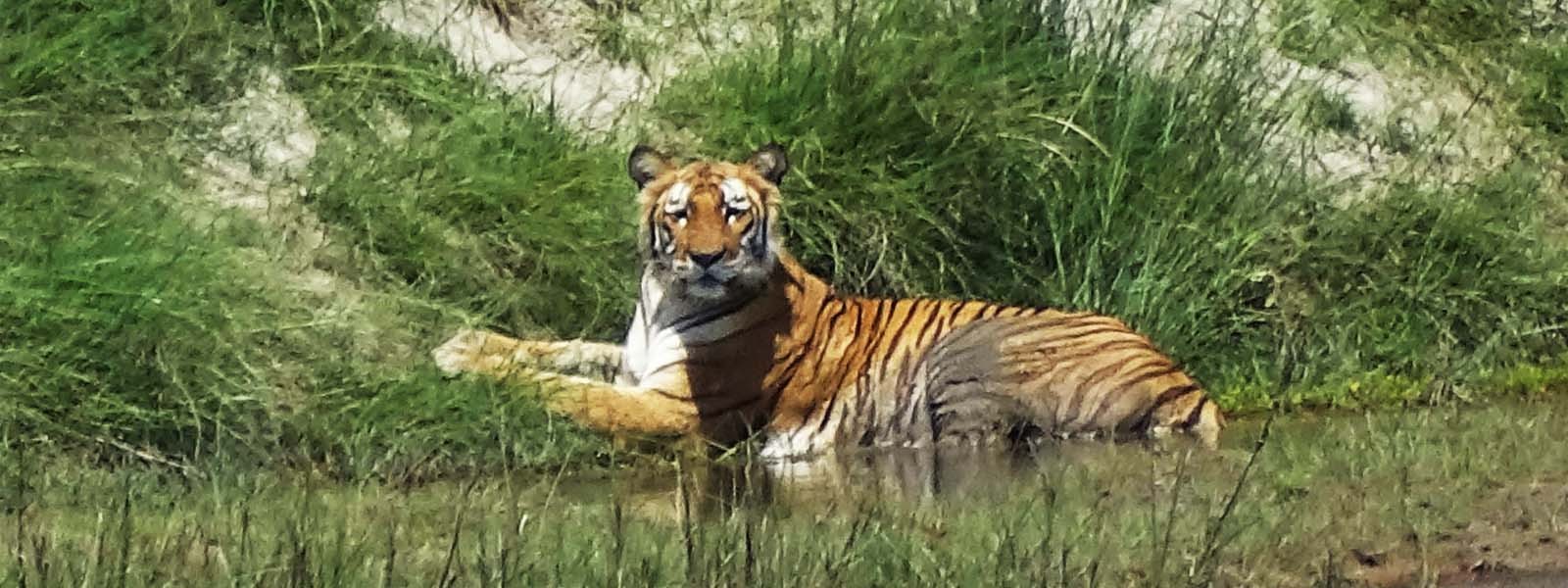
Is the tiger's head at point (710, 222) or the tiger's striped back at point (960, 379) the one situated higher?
the tiger's head at point (710, 222)

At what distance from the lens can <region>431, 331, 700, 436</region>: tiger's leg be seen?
308 inches

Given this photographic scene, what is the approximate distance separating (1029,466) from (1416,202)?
12.5 feet

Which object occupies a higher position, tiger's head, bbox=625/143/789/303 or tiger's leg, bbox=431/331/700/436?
tiger's head, bbox=625/143/789/303

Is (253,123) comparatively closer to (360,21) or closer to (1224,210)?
(360,21)

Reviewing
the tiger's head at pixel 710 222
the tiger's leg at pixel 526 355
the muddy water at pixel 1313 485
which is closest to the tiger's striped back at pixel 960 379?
the muddy water at pixel 1313 485

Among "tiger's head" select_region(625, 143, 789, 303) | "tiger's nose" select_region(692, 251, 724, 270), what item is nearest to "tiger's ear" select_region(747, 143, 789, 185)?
"tiger's head" select_region(625, 143, 789, 303)

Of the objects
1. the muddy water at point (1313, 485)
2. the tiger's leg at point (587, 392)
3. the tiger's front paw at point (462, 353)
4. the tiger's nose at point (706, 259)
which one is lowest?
the muddy water at point (1313, 485)

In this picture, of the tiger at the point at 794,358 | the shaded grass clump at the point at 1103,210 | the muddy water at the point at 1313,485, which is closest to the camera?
the muddy water at the point at 1313,485

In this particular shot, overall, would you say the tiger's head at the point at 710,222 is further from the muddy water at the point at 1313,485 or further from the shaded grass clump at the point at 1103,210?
the shaded grass clump at the point at 1103,210

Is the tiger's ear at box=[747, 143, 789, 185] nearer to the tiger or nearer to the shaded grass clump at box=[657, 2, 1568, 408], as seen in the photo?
the tiger

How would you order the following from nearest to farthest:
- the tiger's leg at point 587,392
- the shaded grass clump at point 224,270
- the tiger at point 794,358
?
1. the shaded grass clump at point 224,270
2. the tiger's leg at point 587,392
3. the tiger at point 794,358

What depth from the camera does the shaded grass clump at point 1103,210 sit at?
9359 millimetres

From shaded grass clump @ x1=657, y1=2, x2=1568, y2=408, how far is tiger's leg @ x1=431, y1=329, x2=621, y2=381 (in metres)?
1.08

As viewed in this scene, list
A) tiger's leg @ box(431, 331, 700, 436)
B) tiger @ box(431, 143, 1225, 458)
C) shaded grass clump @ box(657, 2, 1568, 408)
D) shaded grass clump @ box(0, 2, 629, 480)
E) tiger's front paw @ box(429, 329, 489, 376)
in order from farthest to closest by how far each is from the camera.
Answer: shaded grass clump @ box(657, 2, 1568, 408) < tiger @ box(431, 143, 1225, 458) < tiger's front paw @ box(429, 329, 489, 376) < tiger's leg @ box(431, 331, 700, 436) < shaded grass clump @ box(0, 2, 629, 480)
